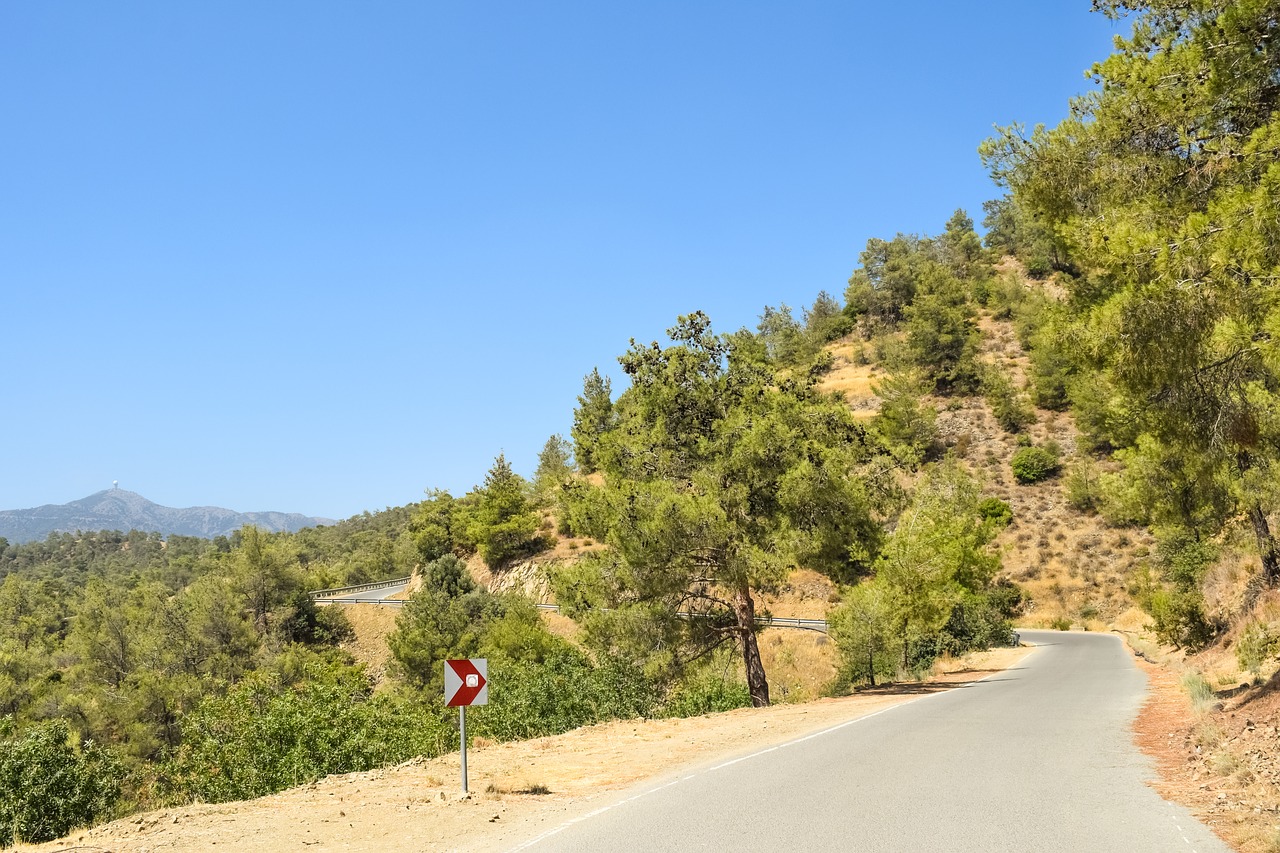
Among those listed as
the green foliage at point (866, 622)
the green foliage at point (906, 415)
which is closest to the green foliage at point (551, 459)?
the green foliage at point (906, 415)

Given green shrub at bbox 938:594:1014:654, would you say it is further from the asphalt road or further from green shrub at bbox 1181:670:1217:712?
the asphalt road

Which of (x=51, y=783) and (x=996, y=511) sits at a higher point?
(x=996, y=511)

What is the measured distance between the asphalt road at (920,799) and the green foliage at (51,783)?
15.7m

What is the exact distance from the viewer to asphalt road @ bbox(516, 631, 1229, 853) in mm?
7039

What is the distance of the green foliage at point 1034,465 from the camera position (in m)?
69.7

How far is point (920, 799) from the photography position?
8.49m

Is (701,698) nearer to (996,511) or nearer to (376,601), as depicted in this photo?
(996,511)

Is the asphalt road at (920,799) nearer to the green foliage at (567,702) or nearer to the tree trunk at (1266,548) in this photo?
the green foliage at (567,702)

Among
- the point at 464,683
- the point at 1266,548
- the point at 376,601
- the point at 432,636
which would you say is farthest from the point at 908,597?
the point at 376,601

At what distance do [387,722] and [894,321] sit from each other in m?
96.1

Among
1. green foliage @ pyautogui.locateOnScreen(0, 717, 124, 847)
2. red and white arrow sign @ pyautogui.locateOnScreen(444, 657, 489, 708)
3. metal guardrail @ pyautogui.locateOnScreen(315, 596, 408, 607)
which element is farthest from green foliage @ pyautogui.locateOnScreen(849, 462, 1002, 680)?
metal guardrail @ pyautogui.locateOnScreen(315, 596, 408, 607)

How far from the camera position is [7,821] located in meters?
19.1

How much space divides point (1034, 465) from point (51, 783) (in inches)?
2653

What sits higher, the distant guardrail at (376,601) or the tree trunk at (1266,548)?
the tree trunk at (1266,548)
